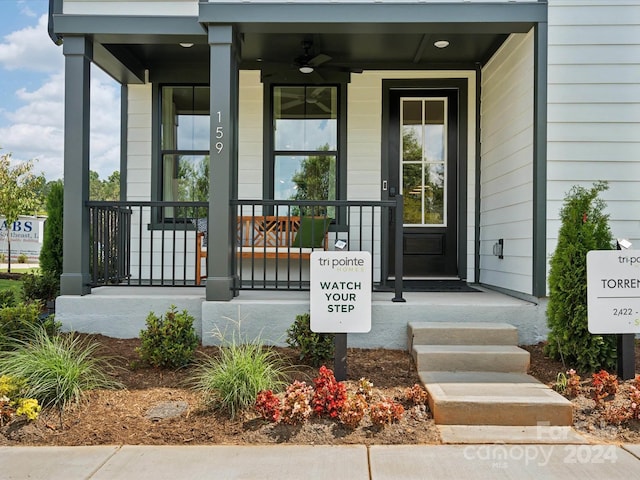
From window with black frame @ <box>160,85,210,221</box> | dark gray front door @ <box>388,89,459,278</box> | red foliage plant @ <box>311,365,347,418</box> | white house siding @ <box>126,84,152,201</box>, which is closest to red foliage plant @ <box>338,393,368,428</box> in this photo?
red foliage plant @ <box>311,365,347,418</box>

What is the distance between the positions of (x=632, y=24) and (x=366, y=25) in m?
2.34

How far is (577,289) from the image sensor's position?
3.68 meters

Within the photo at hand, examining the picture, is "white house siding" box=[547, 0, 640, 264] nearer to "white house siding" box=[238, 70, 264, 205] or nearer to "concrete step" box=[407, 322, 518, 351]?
"concrete step" box=[407, 322, 518, 351]

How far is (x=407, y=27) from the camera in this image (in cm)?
454

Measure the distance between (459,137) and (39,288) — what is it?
526 centimetres

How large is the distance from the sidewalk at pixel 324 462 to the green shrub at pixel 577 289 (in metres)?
1.01

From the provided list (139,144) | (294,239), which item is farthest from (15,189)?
(294,239)

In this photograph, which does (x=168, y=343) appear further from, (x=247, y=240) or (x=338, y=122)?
(x=338, y=122)

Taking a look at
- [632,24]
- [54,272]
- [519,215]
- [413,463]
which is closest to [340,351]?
[413,463]

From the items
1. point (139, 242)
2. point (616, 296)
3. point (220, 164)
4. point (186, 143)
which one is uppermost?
point (186, 143)

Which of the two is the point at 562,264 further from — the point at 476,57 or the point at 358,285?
A: the point at 476,57

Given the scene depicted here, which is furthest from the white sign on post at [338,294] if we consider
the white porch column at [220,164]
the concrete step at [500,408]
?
the white porch column at [220,164]

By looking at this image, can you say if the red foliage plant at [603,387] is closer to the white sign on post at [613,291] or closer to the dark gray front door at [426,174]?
the white sign on post at [613,291]

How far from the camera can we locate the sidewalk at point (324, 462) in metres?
2.44
